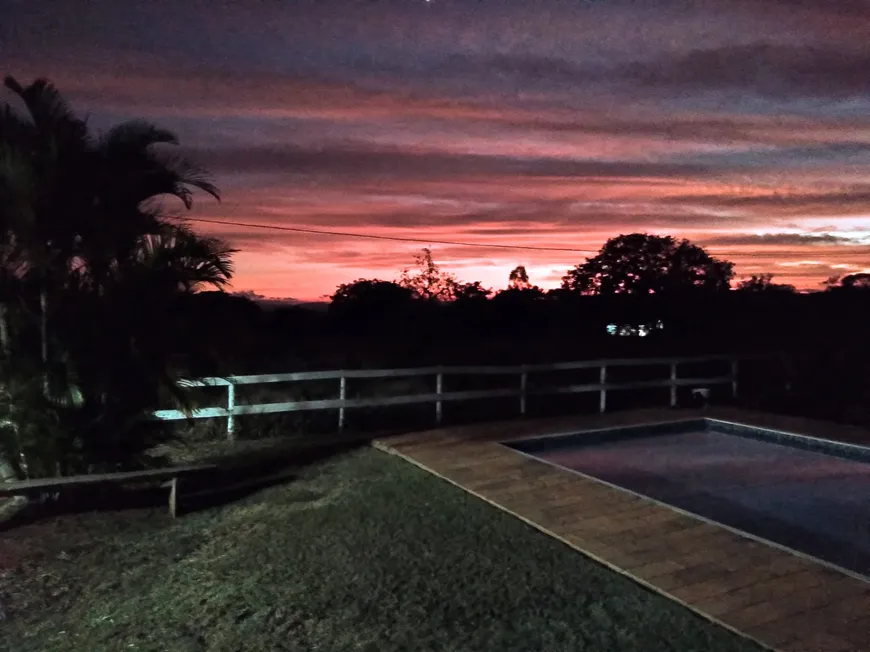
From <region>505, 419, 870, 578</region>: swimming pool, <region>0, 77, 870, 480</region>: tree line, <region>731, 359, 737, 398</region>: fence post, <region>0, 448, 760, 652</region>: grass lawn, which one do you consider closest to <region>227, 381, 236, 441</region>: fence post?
<region>0, 77, 870, 480</region>: tree line

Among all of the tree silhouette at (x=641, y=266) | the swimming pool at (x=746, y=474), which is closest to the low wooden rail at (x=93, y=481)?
the swimming pool at (x=746, y=474)

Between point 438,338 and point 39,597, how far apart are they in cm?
2126

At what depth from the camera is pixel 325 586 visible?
478 cm

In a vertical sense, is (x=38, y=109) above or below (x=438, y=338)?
above

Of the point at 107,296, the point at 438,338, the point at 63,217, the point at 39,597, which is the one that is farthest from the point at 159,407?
the point at 438,338

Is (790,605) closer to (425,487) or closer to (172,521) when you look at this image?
(425,487)

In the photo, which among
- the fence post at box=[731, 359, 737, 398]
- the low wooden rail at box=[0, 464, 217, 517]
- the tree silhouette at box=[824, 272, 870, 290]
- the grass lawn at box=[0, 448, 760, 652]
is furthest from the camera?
the tree silhouette at box=[824, 272, 870, 290]

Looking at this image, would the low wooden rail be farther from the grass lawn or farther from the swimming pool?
the swimming pool

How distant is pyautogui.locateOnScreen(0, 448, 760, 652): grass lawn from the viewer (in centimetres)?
410

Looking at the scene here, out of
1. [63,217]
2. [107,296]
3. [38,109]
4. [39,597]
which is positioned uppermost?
[38,109]

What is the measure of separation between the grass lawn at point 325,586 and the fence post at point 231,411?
111 inches

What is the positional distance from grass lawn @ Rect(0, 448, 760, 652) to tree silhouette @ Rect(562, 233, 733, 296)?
30.6m

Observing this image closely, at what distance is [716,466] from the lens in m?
8.84

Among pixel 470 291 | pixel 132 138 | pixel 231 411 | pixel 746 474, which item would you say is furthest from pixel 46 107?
pixel 470 291
